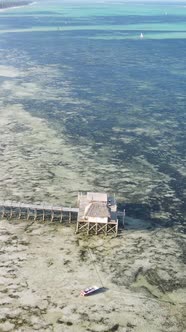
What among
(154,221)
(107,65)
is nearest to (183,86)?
(107,65)

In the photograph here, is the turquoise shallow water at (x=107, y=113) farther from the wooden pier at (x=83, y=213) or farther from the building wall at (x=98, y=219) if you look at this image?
the building wall at (x=98, y=219)

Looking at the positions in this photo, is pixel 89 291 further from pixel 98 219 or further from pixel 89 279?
pixel 98 219

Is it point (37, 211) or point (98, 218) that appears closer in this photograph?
point (98, 218)

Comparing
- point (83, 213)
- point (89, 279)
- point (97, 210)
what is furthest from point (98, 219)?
point (89, 279)

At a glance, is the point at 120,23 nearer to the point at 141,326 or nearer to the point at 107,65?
the point at 107,65

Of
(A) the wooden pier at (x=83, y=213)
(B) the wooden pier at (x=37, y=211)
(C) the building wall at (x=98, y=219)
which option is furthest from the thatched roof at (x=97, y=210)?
(B) the wooden pier at (x=37, y=211)

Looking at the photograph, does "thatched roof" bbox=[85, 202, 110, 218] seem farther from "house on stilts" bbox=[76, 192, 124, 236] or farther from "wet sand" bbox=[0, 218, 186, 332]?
"wet sand" bbox=[0, 218, 186, 332]
